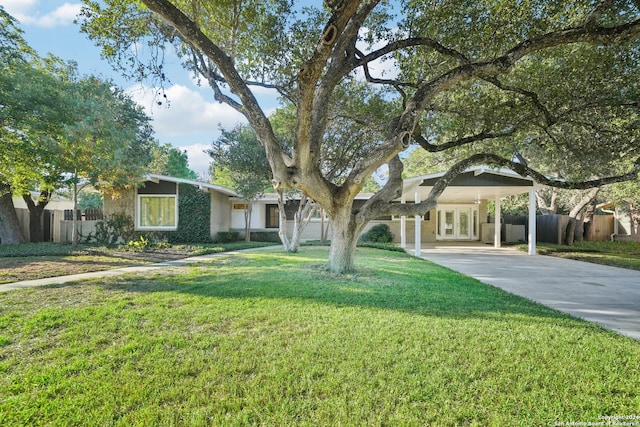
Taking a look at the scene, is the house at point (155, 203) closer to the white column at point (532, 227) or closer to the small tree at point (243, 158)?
the small tree at point (243, 158)

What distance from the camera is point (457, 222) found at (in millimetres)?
20906

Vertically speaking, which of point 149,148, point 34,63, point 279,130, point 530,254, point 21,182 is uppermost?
point 34,63

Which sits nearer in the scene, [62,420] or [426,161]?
[62,420]

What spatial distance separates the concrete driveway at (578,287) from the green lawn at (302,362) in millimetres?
688

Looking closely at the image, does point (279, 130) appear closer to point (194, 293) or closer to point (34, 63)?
point (194, 293)

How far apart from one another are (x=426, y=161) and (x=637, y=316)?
57.1 ft

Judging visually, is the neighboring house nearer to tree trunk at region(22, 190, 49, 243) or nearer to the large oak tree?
the large oak tree

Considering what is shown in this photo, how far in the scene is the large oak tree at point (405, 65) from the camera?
213 inches

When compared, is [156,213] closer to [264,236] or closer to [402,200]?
[264,236]

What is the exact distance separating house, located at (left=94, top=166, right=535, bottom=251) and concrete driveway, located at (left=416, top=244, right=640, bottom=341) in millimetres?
4377

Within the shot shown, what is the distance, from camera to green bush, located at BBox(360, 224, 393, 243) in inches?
734

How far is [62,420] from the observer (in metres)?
2.09

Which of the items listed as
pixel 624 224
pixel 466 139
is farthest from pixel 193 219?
pixel 624 224

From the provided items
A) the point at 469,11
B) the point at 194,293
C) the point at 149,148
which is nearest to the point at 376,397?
the point at 194,293
